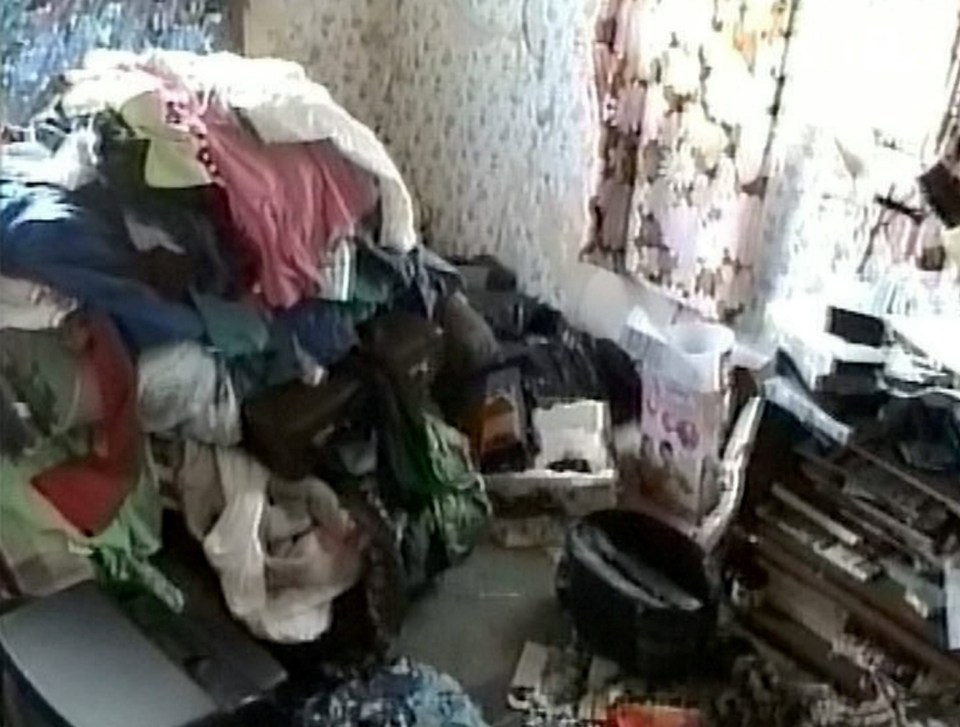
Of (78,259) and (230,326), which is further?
(230,326)

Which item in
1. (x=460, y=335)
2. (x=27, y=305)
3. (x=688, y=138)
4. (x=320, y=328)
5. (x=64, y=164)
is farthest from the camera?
(x=688, y=138)

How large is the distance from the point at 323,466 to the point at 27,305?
585 millimetres

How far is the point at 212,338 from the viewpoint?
254 cm

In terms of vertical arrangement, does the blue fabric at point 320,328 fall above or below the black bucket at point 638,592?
above

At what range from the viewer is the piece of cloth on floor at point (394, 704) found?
2508 mm

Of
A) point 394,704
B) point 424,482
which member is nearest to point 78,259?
point 424,482

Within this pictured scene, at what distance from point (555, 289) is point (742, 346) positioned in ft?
2.03

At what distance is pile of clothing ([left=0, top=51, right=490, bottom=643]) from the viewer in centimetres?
249

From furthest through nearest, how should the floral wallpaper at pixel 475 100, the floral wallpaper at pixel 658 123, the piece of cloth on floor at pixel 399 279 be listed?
the floral wallpaper at pixel 475 100 < the floral wallpaper at pixel 658 123 < the piece of cloth on floor at pixel 399 279

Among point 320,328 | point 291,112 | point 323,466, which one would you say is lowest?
point 323,466

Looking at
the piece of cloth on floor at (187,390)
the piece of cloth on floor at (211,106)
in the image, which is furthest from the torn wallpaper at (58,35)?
the piece of cloth on floor at (187,390)

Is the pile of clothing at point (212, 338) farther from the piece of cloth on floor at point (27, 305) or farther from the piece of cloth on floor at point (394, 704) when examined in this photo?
the piece of cloth on floor at point (394, 704)

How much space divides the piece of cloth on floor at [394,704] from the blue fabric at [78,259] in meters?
0.64

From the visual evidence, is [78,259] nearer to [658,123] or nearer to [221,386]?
[221,386]
